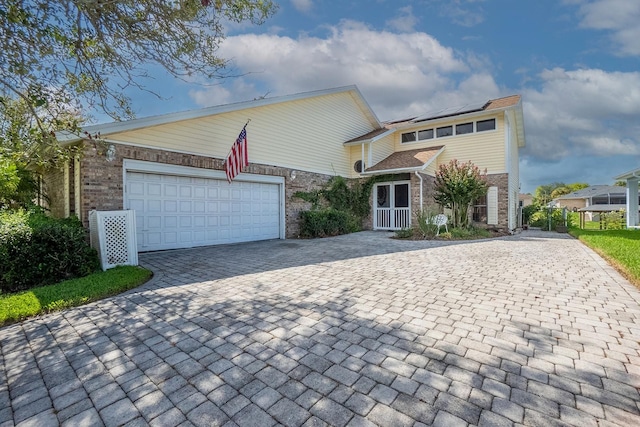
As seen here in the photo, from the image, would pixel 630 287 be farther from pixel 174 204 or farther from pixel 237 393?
pixel 174 204

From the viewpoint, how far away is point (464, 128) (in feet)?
47.4

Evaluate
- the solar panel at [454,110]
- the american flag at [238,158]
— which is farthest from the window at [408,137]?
the american flag at [238,158]

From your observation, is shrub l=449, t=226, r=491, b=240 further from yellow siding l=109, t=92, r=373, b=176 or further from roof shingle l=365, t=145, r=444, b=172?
yellow siding l=109, t=92, r=373, b=176

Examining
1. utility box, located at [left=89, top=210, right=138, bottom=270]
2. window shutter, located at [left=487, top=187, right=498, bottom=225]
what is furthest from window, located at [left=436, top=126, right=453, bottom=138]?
utility box, located at [left=89, top=210, right=138, bottom=270]

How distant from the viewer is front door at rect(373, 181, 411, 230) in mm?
13648

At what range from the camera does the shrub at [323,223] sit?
38.1 ft

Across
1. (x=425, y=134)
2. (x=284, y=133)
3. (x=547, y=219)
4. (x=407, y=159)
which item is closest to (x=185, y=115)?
(x=284, y=133)

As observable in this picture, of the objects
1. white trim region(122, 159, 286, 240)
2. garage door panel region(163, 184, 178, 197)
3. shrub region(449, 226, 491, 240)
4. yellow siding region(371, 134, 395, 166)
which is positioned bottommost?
shrub region(449, 226, 491, 240)

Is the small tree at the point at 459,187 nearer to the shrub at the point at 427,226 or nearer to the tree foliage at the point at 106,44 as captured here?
the shrub at the point at 427,226

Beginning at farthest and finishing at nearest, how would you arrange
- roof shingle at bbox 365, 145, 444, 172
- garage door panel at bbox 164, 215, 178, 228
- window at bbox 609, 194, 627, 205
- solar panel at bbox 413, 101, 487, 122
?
window at bbox 609, 194, 627, 205 < solar panel at bbox 413, 101, 487, 122 < roof shingle at bbox 365, 145, 444, 172 < garage door panel at bbox 164, 215, 178, 228

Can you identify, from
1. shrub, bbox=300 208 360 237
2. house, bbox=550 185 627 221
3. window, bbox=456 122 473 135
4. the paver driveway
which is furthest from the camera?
house, bbox=550 185 627 221

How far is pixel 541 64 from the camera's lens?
14219 mm

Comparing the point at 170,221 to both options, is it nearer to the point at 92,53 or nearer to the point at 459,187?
the point at 92,53

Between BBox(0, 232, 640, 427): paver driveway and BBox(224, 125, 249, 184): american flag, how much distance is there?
469 centimetres
